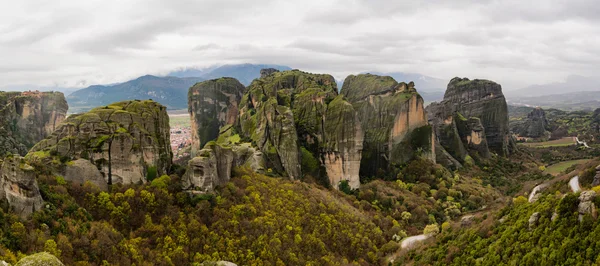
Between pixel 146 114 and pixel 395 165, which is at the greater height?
pixel 146 114

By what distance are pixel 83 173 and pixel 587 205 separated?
3704 cm

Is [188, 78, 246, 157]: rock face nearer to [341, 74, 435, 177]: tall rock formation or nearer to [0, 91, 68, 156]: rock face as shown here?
[0, 91, 68, 156]: rock face

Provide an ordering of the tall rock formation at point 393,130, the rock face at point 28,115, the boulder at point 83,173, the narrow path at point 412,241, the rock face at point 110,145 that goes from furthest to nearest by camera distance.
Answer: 1. the rock face at point 28,115
2. the tall rock formation at point 393,130
3. the narrow path at point 412,241
4. the rock face at point 110,145
5. the boulder at point 83,173

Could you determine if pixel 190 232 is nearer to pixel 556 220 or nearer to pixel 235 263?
pixel 235 263

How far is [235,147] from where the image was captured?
5962 cm

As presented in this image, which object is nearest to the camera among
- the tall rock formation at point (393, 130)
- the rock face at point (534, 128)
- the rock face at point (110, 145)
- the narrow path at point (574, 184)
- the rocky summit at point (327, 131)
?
the rock face at point (110, 145)

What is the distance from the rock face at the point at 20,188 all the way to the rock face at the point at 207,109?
229 ft

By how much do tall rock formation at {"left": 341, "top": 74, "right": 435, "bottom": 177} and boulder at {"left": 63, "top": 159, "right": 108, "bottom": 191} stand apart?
4783cm

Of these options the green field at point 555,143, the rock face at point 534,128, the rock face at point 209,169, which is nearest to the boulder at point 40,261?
the rock face at point 209,169

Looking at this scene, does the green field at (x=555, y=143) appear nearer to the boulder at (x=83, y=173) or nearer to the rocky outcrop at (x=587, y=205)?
the rocky outcrop at (x=587, y=205)

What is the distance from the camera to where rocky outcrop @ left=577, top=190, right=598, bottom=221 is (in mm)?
22831

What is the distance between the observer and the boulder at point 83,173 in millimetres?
31391

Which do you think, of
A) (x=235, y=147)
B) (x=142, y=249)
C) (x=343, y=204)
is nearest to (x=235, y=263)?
(x=142, y=249)

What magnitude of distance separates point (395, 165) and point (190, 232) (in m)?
48.7
